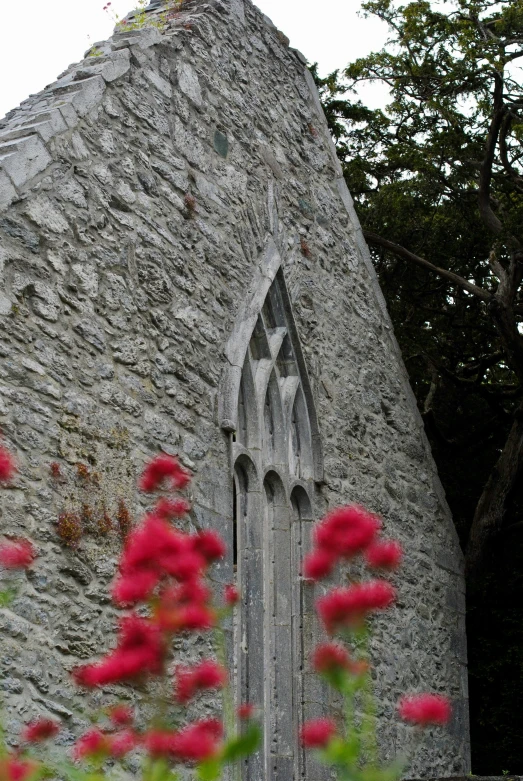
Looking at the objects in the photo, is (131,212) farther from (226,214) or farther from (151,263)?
(226,214)

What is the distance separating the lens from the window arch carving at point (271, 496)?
279 inches

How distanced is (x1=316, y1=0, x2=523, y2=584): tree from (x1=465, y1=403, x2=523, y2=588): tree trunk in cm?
1

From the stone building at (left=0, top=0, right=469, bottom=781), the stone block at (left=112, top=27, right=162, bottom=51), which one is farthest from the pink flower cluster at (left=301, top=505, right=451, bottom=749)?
the stone block at (left=112, top=27, right=162, bottom=51)

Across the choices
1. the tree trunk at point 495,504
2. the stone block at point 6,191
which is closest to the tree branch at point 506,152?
the tree trunk at point 495,504

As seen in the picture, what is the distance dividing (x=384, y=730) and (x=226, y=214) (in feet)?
13.3

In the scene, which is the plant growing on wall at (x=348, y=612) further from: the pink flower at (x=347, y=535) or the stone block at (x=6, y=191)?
the stone block at (x=6, y=191)

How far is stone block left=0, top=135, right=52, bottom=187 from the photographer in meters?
5.56

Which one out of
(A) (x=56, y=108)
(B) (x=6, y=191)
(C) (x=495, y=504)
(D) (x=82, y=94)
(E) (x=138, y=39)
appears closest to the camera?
(B) (x=6, y=191)

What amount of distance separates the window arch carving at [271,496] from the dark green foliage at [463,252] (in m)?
4.20

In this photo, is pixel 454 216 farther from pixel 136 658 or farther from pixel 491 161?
pixel 136 658

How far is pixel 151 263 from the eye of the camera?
6566 mm

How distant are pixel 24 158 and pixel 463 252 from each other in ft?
30.4

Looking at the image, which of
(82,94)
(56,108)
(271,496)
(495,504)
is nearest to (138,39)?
(82,94)

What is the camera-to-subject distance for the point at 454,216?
13633 millimetres
